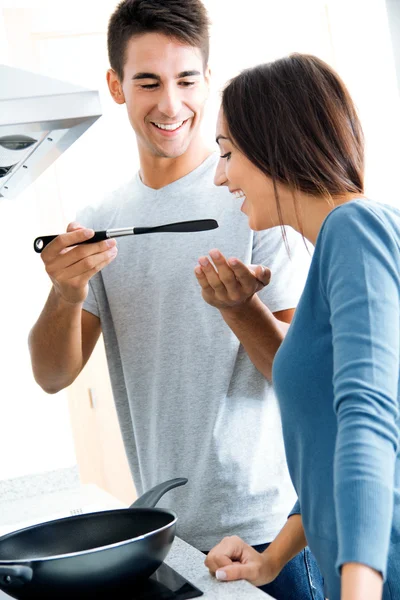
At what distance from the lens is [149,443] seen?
4.81ft

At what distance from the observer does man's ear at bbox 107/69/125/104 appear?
162 cm

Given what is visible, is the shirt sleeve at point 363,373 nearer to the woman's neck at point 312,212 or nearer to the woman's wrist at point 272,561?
the woman's neck at point 312,212

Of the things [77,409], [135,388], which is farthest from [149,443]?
[77,409]

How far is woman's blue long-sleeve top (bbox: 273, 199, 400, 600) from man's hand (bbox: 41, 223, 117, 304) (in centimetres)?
45

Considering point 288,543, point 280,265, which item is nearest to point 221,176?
point 280,265

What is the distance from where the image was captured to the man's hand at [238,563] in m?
0.98

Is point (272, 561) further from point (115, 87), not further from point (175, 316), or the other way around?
point (115, 87)

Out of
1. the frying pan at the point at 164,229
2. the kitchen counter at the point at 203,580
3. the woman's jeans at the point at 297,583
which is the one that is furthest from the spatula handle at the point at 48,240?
the woman's jeans at the point at 297,583

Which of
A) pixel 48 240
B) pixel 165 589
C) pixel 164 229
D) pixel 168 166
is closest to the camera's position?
pixel 165 589

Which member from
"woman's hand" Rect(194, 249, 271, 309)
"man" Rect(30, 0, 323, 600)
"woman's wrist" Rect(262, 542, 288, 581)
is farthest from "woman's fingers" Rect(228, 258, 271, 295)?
"woman's wrist" Rect(262, 542, 288, 581)

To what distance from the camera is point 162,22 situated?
1.49 metres

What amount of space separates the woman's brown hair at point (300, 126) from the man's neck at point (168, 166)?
476 mm

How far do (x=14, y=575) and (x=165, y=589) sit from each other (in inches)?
8.8

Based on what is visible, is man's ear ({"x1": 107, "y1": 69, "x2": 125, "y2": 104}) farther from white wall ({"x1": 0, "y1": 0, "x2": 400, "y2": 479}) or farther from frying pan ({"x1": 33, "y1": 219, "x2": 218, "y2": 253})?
white wall ({"x1": 0, "y1": 0, "x2": 400, "y2": 479})
